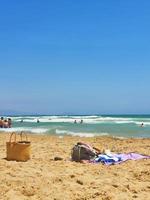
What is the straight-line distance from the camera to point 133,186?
823cm

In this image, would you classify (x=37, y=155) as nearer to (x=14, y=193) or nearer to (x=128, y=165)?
(x=128, y=165)

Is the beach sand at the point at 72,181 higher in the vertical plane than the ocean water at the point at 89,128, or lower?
lower

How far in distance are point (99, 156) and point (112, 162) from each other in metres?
0.50

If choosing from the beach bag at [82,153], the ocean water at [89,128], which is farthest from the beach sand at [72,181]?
the ocean water at [89,128]

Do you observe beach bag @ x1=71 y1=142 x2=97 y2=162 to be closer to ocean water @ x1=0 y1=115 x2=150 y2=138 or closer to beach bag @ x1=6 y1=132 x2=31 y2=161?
beach bag @ x1=6 y1=132 x2=31 y2=161

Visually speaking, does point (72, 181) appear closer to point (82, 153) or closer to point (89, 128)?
point (82, 153)

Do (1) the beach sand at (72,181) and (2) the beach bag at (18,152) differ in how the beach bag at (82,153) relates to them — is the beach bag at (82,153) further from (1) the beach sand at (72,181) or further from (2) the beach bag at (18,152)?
(2) the beach bag at (18,152)

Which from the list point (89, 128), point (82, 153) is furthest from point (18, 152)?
point (89, 128)

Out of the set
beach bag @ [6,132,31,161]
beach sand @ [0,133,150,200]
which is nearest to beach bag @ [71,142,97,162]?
beach sand @ [0,133,150,200]

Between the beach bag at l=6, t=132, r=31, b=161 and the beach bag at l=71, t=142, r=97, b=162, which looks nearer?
the beach bag at l=6, t=132, r=31, b=161

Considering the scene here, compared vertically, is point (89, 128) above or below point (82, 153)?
above

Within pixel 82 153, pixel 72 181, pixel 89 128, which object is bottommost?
pixel 72 181

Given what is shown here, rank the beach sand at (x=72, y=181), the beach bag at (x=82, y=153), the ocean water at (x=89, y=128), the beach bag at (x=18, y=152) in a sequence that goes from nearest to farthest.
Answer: the beach sand at (x=72, y=181), the beach bag at (x=18, y=152), the beach bag at (x=82, y=153), the ocean water at (x=89, y=128)

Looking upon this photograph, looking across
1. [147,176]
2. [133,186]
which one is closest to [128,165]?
[147,176]
